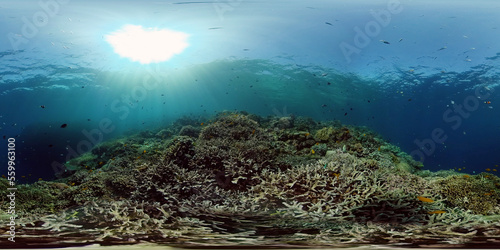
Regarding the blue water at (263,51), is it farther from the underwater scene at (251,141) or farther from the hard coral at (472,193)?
the hard coral at (472,193)

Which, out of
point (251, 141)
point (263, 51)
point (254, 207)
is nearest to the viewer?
point (254, 207)

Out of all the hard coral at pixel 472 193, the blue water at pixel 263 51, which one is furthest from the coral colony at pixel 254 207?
the blue water at pixel 263 51

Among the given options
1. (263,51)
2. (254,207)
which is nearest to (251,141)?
(254,207)

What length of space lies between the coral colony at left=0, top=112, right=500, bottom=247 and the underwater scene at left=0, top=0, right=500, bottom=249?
23 mm

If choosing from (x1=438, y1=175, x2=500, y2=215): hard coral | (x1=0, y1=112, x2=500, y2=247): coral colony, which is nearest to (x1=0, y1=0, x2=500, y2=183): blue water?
(x1=438, y1=175, x2=500, y2=215): hard coral

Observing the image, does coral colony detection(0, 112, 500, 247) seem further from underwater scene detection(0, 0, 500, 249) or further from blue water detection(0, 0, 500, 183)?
blue water detection(0, 0, 500, 183)

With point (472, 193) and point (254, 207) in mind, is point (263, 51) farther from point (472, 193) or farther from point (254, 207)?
point (254, 207)

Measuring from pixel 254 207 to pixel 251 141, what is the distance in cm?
262

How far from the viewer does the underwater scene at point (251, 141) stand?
7.34ft

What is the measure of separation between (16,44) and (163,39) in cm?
766

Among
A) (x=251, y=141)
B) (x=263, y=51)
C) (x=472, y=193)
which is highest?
(x=263, y=51)

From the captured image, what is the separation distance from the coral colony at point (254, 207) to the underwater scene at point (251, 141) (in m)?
0.02

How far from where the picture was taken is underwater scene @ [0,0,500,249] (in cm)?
224

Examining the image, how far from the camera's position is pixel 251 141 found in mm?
5547
